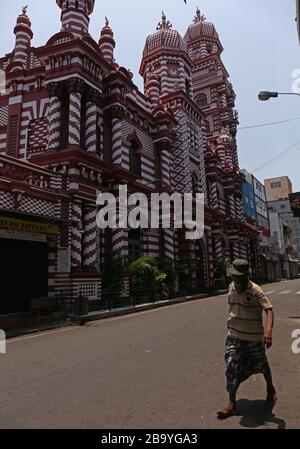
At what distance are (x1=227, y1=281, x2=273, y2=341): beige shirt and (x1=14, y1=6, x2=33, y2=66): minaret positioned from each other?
880 inches

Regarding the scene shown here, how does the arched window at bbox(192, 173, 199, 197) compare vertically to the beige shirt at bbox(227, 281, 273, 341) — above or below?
above

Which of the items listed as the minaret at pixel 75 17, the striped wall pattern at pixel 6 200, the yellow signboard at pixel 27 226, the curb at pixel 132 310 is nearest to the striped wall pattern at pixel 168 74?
the minaret at pixel 75 17

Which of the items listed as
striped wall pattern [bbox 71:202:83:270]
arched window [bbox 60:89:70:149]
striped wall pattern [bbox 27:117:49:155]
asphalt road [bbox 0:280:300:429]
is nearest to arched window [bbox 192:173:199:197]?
striped wall pattern [bbox 27:117:49:155]

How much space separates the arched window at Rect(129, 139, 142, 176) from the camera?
24.2 m

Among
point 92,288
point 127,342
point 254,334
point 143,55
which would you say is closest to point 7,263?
point 92,288

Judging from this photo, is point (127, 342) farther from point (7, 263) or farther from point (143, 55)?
point (143, 55)

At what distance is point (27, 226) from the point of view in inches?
541

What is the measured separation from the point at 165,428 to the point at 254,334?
1.49 meters

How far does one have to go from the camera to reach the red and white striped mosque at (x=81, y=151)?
47.2ft

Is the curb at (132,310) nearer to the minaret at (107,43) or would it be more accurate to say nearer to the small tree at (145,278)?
the small tree at (145,278)

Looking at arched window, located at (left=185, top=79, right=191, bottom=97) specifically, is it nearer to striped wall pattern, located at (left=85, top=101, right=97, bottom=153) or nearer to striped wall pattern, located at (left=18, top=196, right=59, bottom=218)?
striped wall pattern, located at (left=85, top=101, right=97, bottom=153)

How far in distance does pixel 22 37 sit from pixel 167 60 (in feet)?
42.9

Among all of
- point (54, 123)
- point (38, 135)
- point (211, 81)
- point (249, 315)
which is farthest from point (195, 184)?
point (249, 315)

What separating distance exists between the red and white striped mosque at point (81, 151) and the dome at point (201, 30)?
17.0 meters
